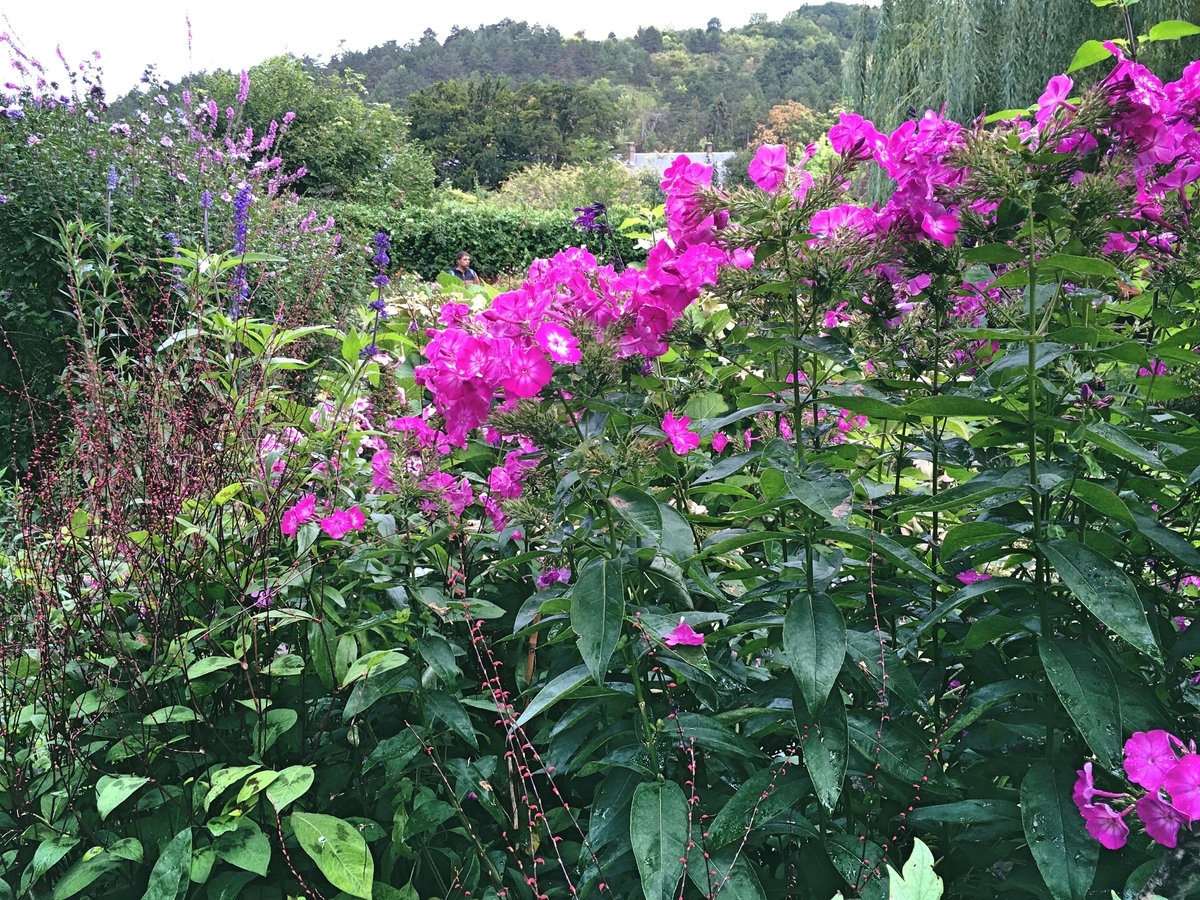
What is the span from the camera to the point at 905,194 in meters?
1.27

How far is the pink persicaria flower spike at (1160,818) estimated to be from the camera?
970mm

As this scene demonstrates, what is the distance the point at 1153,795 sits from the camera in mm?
978

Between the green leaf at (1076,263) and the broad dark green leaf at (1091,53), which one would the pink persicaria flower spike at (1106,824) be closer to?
the green leaf at (1076,263)

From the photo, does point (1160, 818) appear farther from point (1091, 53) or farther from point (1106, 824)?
point (1091, 53)

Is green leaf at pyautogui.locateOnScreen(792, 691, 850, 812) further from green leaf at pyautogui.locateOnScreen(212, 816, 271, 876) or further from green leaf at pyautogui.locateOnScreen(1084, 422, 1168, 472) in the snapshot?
green leaf at pyautogui.locateOnScreen(212, 816, 271, 876)

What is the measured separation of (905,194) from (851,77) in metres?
9.05

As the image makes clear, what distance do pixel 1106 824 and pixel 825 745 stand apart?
35 cm

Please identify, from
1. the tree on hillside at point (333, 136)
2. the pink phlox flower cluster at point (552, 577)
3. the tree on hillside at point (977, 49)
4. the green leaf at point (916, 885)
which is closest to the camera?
the green leaf at point (916, 885)

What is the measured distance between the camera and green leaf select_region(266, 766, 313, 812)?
135cm

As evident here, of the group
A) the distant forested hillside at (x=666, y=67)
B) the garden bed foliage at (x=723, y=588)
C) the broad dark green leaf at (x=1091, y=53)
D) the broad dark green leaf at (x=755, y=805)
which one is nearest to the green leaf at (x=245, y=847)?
the garden bed foliage at (x=723, y=588)

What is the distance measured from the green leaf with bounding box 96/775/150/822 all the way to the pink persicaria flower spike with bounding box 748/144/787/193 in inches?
53.6

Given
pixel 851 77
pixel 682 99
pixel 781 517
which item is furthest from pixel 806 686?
pixel 682 99

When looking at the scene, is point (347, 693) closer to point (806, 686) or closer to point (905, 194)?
point (806, 686)

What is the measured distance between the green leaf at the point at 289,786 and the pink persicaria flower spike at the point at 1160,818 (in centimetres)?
119
